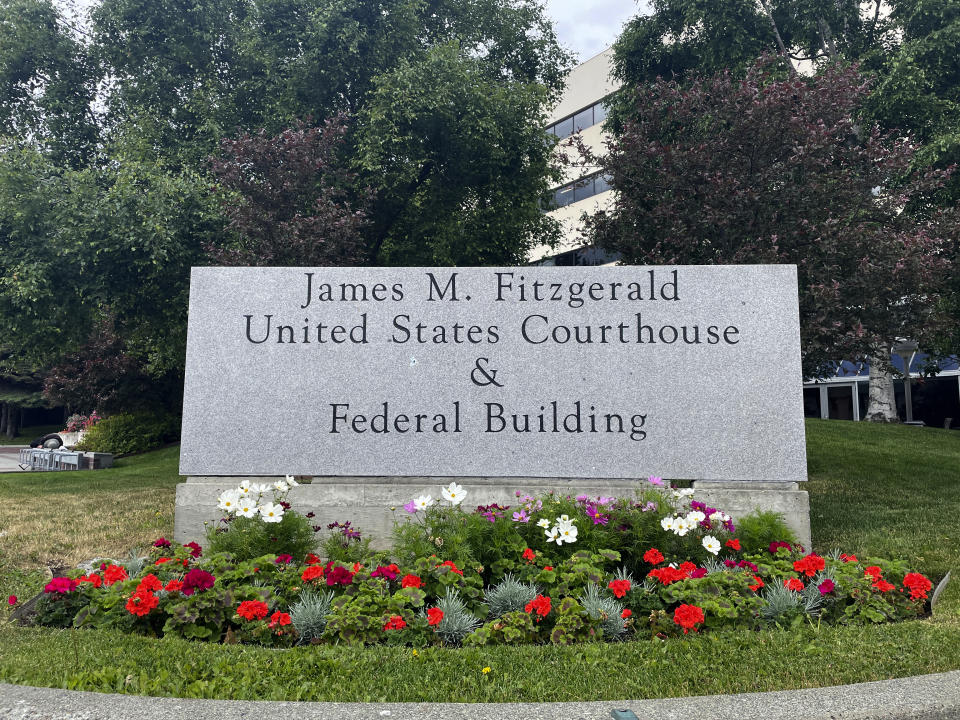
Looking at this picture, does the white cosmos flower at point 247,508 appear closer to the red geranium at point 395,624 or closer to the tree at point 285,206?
the red geranium at point 395,624

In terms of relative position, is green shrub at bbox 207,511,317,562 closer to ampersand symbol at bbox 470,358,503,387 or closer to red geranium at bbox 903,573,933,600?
ampersand symbol at bbox 470,358,503,387

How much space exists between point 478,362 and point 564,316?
80 centimetres

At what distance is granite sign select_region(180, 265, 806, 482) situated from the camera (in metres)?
5.39

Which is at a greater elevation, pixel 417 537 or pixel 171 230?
pixel 171 230

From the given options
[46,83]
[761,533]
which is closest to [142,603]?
[761,533]

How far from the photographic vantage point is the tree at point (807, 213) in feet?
28.8

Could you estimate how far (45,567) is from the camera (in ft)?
18.3

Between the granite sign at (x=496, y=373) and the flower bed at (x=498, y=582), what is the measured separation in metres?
0.67

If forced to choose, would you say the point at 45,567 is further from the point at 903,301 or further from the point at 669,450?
the point at 903,301

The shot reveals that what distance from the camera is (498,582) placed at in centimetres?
423

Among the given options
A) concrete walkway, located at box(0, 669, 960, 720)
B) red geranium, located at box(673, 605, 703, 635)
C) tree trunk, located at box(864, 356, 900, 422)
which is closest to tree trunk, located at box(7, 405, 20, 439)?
tree trunk, located at box(864, 356, 900, 422)

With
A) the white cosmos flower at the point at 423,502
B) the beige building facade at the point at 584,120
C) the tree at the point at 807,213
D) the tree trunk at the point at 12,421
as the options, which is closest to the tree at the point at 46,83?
the tree at the point at 807,213

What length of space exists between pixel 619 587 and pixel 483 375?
7.39ft

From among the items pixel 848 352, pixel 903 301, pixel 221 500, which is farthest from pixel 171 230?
pixel 903 301
